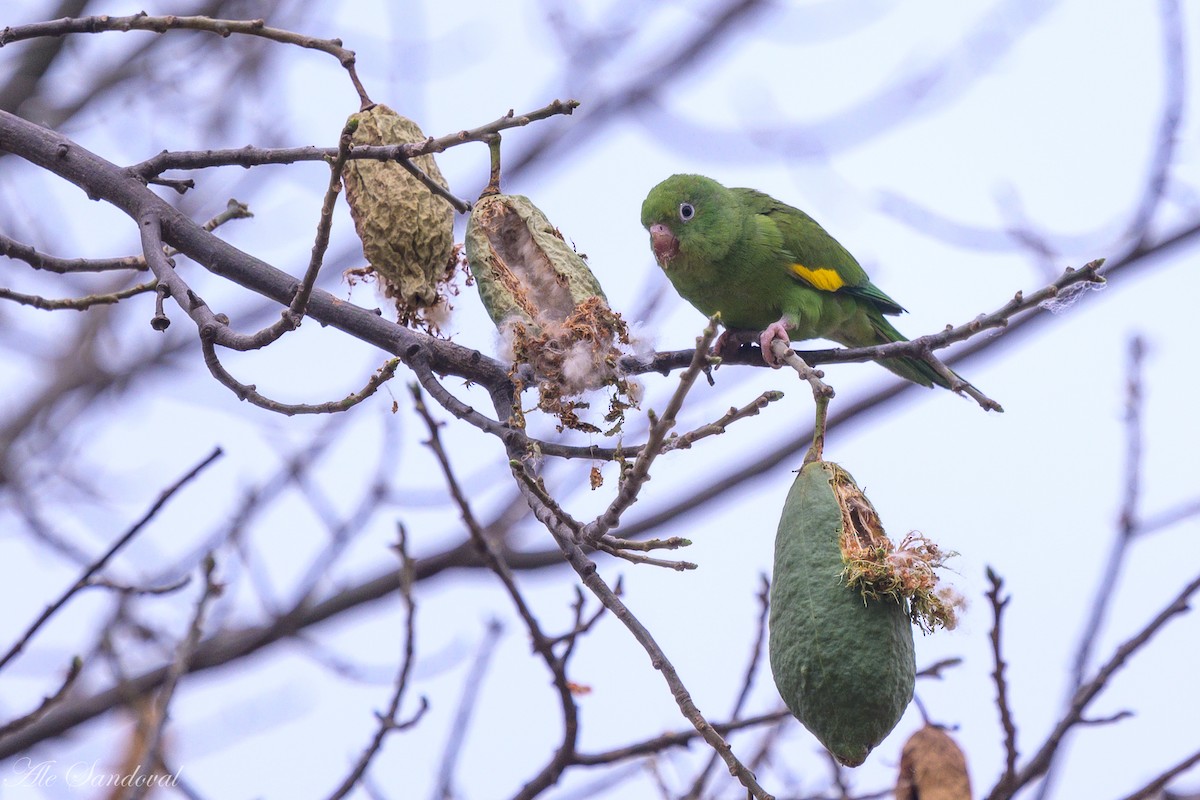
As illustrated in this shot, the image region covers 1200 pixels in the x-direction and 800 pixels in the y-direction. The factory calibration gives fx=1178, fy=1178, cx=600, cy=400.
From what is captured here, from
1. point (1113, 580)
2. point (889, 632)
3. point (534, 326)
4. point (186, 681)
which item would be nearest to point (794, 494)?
point (889, 632)

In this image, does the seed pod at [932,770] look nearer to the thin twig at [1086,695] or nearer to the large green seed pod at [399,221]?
the thin twig at [1086,695]

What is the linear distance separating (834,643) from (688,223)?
2.50 m

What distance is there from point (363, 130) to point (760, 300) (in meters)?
1.83

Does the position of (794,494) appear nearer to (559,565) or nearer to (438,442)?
(438,442)

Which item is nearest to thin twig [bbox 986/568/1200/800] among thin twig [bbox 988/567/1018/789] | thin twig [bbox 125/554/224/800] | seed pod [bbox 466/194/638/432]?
thin twig [bbox 988/567/1018/789]

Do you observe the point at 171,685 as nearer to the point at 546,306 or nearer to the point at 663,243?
the point at 546,306

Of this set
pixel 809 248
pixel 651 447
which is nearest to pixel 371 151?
pixel 651 447

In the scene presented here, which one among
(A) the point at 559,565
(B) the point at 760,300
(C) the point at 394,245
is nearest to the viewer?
(C) the point at 394,245

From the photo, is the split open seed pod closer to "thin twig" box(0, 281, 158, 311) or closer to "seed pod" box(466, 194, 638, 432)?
"seed pod" box(466, 194, 638, 432)

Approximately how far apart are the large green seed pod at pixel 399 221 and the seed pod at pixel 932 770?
5.48ft

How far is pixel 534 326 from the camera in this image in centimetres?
282

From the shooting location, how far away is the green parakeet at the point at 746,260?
4.42m

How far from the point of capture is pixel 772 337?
13.5 feet

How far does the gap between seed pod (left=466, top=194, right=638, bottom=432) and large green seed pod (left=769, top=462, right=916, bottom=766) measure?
26.5 inches
